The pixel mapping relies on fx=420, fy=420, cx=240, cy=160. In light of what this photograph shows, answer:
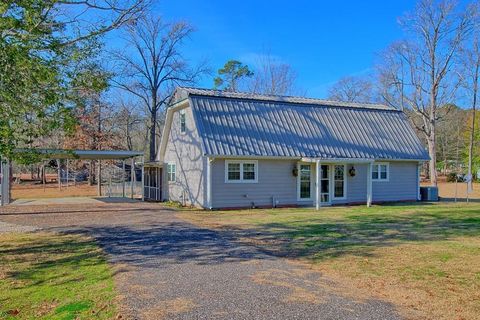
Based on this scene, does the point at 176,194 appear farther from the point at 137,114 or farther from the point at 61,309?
the point at 137,114

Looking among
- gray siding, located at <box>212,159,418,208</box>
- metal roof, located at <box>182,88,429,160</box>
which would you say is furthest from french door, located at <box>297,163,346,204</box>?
metal roof, located at <box>182,88,429,160</box>

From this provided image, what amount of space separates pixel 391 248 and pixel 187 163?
39.6ft

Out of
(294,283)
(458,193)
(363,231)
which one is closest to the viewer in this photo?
(294,283)

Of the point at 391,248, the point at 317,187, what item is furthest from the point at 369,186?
the point at 391,248

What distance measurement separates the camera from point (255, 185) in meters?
18.2

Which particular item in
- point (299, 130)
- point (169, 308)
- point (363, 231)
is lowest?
point (363, 231)

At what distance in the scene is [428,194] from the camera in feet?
73.6

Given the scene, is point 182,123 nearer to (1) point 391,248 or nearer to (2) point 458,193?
(1) point 391,248

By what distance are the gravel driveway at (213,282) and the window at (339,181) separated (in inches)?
393

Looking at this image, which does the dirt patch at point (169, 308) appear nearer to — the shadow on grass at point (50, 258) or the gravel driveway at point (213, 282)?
the gravel driveway at point (213, 282)

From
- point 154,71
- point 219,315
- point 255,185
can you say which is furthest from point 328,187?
point 154,71

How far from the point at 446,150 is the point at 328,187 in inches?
1700

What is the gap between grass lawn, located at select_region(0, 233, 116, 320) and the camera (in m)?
5.08

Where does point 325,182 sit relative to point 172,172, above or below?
below
